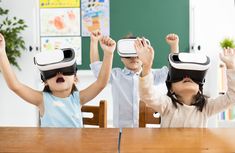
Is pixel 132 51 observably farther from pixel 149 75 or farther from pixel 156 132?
pixel 156 132

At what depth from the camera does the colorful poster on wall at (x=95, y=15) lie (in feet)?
12.5

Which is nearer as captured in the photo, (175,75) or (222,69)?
(175,75)

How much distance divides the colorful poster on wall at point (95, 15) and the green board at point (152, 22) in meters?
0.06

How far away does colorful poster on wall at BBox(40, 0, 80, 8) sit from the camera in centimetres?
383

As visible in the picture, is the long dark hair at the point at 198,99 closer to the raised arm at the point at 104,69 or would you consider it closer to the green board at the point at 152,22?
the raised arm at the point at 104,69

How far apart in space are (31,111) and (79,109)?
Result: 2433 millimetres

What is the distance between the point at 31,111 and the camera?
396 cm

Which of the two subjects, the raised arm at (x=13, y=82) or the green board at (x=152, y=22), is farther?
the green board at (x=152, y=22)

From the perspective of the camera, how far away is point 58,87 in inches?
63.9

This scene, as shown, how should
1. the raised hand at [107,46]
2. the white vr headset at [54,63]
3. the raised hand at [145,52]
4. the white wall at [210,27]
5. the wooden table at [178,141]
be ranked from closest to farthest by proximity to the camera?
the wooden table at [178,141]
the raised hand at [145,52]
the white vr headset at [54,63]
the raised hand at [107,46]
the white wall at [210,27]

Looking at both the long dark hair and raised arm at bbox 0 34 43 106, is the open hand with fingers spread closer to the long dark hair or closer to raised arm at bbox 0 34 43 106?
the long dark hair

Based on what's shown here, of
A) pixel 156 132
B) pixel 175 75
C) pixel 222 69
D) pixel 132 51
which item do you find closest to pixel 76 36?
pixel 222 69

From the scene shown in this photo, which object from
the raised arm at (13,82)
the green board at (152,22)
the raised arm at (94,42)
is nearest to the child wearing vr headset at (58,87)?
the raised arm at (13,82)

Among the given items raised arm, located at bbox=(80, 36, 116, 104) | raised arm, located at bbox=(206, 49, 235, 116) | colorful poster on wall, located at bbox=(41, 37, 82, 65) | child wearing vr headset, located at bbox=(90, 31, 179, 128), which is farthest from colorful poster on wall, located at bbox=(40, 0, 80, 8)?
raised arm, located at bbox=(206, 49, 235, 116)
